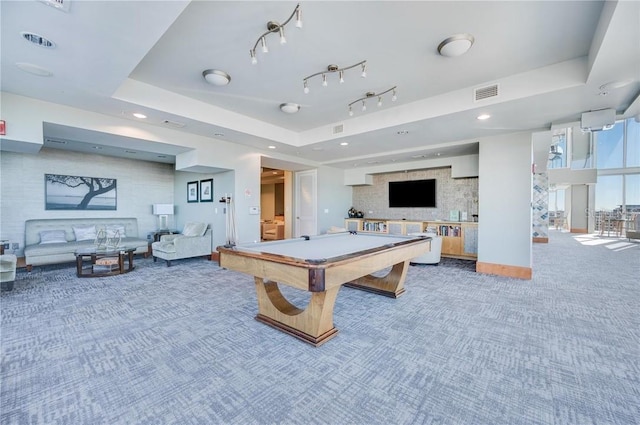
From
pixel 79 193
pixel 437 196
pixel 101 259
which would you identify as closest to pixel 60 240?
pixel 79 193

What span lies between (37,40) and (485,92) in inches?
175

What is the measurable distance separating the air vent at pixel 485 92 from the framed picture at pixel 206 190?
5.22m

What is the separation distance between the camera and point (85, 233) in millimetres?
5730

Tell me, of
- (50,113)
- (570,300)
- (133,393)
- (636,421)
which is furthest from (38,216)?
(570,300)

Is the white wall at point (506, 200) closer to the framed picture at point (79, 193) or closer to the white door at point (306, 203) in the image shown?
the white door at point (306, 203)

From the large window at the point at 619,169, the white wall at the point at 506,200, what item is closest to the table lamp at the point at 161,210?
the white wall at the point at 506,200

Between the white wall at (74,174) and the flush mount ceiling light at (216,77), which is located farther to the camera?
the white wall at (74,174)

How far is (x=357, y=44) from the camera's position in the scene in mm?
2559

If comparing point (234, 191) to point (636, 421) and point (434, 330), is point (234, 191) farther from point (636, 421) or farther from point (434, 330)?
point (636, 421)

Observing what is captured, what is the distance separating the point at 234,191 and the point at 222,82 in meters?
2.57

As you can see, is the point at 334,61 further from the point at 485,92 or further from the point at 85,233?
the point at 85,233

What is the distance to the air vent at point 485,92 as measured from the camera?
3.24m

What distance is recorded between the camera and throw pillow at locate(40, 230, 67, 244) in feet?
17.3

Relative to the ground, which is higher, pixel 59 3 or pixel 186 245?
pixel 59 3
